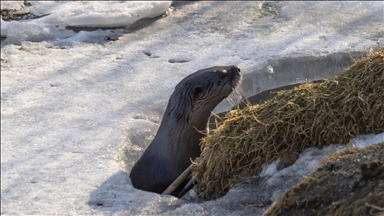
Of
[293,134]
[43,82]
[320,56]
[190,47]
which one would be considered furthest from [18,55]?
[293,134]

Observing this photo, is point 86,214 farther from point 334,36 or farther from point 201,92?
point 334,36

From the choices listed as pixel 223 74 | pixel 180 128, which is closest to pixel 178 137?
pixel 180 128

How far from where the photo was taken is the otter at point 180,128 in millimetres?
4305

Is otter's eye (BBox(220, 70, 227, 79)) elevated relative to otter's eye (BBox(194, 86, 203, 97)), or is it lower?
elevated

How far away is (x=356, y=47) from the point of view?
5066mm

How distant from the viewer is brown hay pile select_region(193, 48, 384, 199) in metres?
3.12

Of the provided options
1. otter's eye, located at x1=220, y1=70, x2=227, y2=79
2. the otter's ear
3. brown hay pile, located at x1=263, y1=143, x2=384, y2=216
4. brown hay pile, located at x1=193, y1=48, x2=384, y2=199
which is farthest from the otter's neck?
brown hay pile, located at x1=263, y1=143, x2=384, y2=216

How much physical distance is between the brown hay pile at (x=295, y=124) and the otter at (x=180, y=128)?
33.7 inches

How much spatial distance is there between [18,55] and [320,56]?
9.30 ft

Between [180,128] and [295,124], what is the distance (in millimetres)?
1284

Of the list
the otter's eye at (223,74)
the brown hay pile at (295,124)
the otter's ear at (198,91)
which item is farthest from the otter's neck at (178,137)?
the brown hay pile at (295,124)

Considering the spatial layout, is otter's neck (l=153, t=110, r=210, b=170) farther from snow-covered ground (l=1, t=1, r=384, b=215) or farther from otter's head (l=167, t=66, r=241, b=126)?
snow-covered ground (l=1, t=1, r=384, b=215)

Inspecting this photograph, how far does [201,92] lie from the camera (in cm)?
431

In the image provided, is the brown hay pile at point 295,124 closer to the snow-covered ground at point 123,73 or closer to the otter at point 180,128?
the snow-covered ground at point 123,73
